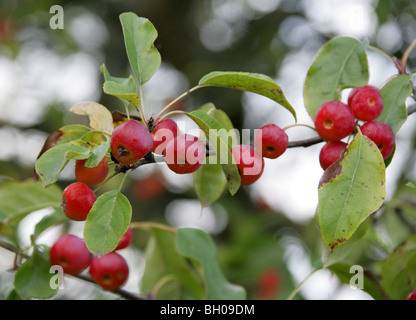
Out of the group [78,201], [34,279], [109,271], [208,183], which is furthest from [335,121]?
[34,279]

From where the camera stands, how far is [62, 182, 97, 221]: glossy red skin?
95 cm

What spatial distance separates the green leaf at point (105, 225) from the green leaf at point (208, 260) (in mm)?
455

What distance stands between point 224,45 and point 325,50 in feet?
7.90

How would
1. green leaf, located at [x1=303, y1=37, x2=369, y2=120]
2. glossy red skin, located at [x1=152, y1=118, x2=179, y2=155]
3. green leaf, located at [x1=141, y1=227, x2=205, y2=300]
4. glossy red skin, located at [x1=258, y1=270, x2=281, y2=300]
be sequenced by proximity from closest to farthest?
glossy red skin, located at [x1=152, y1=118, x2=179, y2=155], green leaf, located at [x1=303, y1=37, x2=369, y2=120], green leaf, located at [x1=141, y1=227, x2=205, y2=300], glossy red skin, located at [x1=258, y1=270, x2=281, y2=300]

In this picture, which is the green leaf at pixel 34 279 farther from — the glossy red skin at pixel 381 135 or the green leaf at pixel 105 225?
the glossy red skin at pixel 381 135

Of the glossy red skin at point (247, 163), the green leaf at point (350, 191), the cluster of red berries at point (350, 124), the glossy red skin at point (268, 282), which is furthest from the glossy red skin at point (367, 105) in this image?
the glossy red skin at point (268, 282)

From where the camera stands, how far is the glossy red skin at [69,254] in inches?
50.1

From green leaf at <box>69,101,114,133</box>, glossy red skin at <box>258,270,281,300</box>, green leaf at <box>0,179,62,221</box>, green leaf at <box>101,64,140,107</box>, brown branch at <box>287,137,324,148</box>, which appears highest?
green leaf at <box>101,64,140,107</box>

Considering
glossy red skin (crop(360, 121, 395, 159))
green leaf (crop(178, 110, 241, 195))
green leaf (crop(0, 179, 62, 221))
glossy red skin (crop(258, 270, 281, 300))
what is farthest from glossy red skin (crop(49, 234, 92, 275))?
glossy red skin (crop(258, 270, 281, 300))

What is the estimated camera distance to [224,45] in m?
3.55

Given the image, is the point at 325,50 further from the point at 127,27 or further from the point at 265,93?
the point at 127,27

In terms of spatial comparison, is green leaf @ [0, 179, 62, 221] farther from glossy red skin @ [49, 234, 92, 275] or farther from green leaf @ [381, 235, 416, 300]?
green leaf @ [381, 235, 416, 300]
